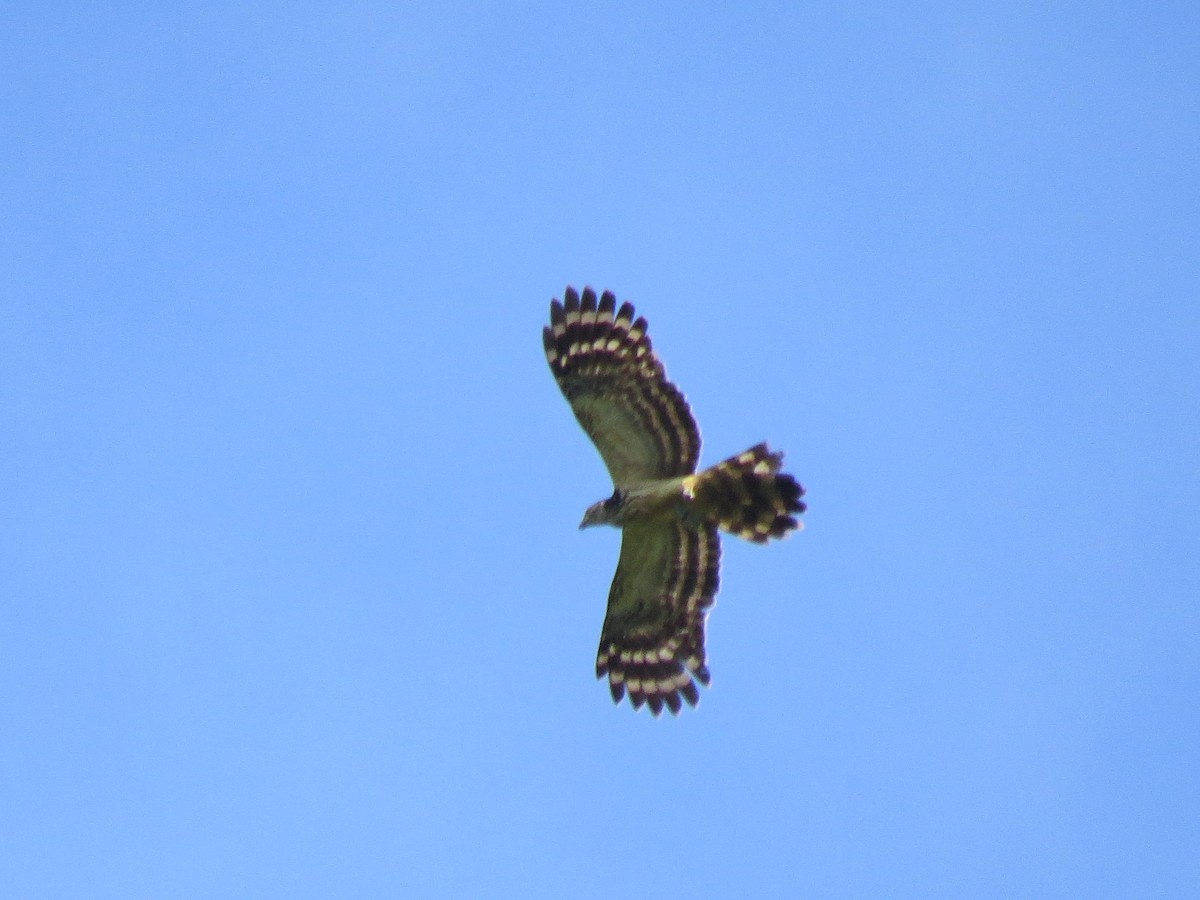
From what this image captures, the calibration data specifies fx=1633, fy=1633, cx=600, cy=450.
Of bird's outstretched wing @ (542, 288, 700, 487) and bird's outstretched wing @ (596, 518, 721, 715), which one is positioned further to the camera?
bird's outstretched wing @ (596, 518, 721, 715)

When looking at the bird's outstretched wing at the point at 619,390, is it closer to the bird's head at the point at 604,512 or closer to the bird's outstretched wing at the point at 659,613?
the bird's head at the point at 604,512

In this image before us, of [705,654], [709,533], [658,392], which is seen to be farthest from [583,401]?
[705,654]

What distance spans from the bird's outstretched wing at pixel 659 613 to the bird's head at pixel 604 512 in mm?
201

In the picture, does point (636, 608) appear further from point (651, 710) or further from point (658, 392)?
point (658, 392)

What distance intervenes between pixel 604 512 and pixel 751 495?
1.39 meters

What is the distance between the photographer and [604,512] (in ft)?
48.1

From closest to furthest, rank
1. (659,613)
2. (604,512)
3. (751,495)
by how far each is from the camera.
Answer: (751,495)
(604,512)
(659,613)

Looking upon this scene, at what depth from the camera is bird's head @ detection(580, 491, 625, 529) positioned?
14.6 metres

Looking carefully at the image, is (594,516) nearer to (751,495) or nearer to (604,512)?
(604,512)

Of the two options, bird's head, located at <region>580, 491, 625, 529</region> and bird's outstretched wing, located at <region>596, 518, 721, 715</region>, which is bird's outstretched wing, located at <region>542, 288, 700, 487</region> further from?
bird's outstretched wing, located at <region>596, 518, 721, 715</region>

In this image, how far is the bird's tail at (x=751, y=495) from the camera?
14.0m

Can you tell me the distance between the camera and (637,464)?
14648 mm

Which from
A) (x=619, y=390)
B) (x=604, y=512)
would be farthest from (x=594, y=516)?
(x=619, y=390)

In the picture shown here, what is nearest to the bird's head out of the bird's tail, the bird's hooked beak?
the bird's hooked beak
